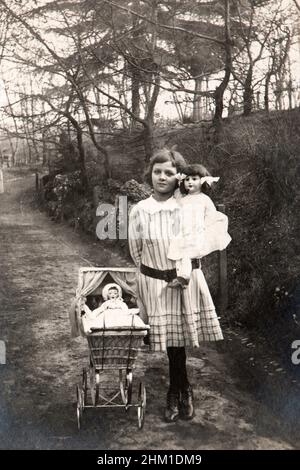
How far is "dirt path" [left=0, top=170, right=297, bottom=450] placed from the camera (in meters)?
4.01

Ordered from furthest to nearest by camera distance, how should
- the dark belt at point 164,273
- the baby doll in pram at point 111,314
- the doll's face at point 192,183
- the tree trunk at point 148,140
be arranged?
the tree trunk at point 148,140 → the doll's face at point 192,183 → the dark belt at point 164,273 → the baby doll in pram at point 111,314

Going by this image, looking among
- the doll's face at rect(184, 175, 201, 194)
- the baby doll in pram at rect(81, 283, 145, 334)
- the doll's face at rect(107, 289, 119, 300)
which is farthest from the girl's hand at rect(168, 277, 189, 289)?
the doll's face at rect(184, 175, 201, 194)

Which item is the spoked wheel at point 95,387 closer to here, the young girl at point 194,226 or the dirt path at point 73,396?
the dirt path at point 73,396

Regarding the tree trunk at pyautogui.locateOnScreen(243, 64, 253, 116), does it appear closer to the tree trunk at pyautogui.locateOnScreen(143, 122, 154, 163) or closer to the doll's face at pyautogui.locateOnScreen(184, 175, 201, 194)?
the tree trunk at pyautogui.locateOnScreen(143, 122, 154, 163)

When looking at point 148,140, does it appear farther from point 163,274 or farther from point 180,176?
point 163,274

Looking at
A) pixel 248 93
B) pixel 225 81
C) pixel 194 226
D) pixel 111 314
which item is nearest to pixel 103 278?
pixel 111 314

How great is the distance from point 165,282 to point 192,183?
865 millimetres

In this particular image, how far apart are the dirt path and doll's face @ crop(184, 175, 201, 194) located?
6.53ft

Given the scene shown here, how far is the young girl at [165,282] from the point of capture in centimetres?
410

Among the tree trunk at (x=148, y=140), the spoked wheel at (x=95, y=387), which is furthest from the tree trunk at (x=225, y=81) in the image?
the spoked wheel at (x=95, y=387)

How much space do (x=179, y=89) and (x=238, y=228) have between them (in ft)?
14.3

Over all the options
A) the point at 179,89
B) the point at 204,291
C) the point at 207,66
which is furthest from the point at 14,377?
the point at 207,66
